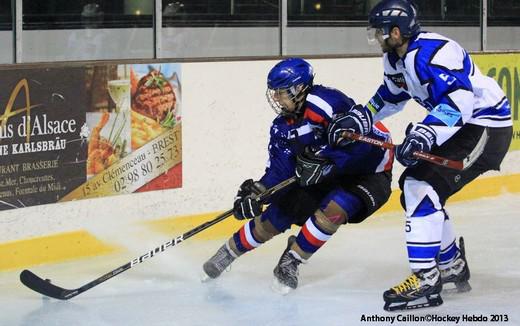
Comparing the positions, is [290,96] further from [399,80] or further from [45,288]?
[45,288]

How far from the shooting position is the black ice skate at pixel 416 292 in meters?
3.68

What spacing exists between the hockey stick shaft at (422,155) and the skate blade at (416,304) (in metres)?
0.45

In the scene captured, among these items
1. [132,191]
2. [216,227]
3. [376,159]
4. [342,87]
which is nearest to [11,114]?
[132,191]

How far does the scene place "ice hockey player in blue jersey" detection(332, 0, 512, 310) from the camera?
11.6 feet

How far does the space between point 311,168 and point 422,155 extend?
1.65 feet

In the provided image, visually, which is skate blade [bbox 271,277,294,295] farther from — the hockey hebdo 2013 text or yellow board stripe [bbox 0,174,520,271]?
yellow board stripe [bbox 0,174,520,271]

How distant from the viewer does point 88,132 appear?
474 cm

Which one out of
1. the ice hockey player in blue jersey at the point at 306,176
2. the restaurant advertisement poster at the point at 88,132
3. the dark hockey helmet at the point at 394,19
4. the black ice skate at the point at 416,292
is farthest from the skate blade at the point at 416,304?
the restaurant advertisement poster at the point at 88,132

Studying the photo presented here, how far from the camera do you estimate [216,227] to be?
5129mm

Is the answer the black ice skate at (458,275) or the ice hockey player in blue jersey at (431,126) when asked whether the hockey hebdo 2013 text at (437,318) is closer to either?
the ice hockey player in blue jersey at (431,126)

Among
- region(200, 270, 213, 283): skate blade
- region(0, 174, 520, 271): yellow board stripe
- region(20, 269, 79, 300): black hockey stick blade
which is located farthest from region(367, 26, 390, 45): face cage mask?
region(0, 174, 520, 271): yellow board stripe

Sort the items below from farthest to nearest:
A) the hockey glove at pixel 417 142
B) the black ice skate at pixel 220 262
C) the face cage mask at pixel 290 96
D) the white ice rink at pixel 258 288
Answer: the black ice skate at pixel 220 262
the face cage mask at pixel 290 96
the white ice rink at pixel 258 288
the hockey glove at pixel 417 142

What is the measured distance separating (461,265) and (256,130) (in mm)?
1641

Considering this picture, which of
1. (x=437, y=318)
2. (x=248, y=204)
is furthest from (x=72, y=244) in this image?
(x=437, y=318)
